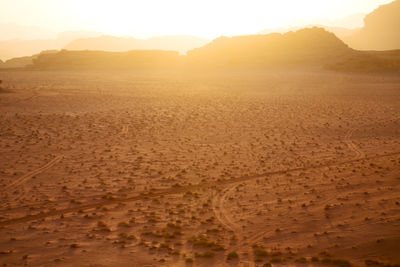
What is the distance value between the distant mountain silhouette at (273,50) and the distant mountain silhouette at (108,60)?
4558 millimetres

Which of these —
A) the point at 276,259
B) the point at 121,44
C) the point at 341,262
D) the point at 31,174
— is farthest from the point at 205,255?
the point at 121,44

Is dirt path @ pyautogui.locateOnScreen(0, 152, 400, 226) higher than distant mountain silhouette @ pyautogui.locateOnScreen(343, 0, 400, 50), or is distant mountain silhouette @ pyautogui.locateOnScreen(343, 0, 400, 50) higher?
distant mountain silhouette @ pyautogui.locateOnScreen(343, 0, 400, 50)

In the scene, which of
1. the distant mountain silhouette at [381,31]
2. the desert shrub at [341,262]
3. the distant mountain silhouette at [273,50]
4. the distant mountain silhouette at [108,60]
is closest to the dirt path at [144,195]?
the desert shrub at [341,262]

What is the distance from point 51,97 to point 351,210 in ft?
74.6

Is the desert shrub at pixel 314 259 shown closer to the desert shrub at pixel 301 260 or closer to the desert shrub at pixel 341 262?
the desert shrub at pixel 301 260

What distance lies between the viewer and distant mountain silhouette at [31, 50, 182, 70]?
51.4 metres

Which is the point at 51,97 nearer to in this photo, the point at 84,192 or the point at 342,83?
the point at 84,192

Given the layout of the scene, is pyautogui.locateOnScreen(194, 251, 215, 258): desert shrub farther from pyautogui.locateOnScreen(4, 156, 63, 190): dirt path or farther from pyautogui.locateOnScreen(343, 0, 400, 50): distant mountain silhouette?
pyautogui.locateOnScreen(343, 0, 400, 50): distant mountain silhouette

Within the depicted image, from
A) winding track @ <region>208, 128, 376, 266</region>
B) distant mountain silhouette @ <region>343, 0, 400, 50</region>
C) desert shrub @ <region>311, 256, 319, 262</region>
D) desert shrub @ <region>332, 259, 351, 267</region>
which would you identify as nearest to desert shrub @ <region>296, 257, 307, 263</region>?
desert shrub @ <region>311, 256, 319, 262</region>

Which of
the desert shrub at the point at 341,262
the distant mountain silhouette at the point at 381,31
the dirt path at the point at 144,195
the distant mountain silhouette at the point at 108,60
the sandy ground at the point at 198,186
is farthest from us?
the distant mountain silhouette at the point at 381,31

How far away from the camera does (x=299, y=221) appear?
8.02 meters

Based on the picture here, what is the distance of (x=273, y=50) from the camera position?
54.7 meters

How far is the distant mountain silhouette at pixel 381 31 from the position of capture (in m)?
89.2

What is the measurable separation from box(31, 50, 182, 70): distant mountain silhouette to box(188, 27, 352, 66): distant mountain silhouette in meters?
4.56
